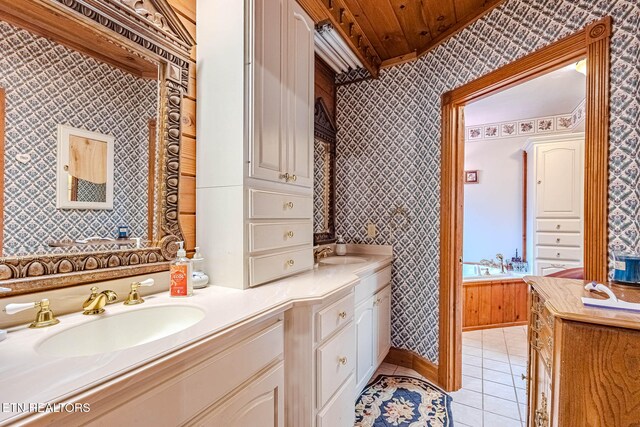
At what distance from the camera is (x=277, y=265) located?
4.86ft

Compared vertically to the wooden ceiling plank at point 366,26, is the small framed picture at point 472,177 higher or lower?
lower

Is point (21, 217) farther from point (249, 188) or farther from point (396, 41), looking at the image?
point (396, 41)

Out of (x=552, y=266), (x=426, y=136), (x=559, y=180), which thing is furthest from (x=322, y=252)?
(x=559, y=180)

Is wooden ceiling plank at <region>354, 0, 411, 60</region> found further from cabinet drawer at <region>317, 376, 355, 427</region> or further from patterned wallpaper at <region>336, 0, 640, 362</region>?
cabinet drawer at <region>317, 376, 355, 427</region>

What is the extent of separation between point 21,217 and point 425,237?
225 cm

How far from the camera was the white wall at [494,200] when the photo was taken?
4055mm

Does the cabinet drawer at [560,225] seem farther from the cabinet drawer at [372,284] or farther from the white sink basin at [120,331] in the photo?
the white sink basin at [120,331]

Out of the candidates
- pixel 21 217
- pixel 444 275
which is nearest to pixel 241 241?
pixel 21 217

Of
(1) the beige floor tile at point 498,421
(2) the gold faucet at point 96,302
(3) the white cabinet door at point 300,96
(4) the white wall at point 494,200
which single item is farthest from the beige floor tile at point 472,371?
(2) the gold faucet at point 96,302

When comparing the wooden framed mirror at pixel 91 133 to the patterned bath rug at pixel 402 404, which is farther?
the patterned bath rug at pixel 402 404

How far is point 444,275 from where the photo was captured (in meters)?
2.16

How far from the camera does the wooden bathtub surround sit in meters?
3.28

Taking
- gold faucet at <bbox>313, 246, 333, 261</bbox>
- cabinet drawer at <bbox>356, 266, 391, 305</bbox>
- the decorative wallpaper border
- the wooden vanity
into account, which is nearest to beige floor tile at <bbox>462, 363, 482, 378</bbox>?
cabinet drawer at <bbox>356, 266, 391, 305</bbox>

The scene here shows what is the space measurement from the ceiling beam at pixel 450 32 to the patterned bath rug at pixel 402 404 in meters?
2.52
